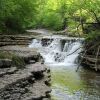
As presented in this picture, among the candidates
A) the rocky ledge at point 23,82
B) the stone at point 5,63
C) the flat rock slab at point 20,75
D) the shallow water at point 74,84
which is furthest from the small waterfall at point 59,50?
the stone at point 5,63

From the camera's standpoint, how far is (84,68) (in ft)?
79.4

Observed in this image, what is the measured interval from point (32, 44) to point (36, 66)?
14.7 metres

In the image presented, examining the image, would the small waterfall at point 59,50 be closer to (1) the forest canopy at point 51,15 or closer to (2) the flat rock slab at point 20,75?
(1) the forest canopy at point 51,15

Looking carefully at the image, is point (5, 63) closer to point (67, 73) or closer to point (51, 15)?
point (67, 73)

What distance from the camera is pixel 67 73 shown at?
21.6m

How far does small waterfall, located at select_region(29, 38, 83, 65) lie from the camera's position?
27375 mm

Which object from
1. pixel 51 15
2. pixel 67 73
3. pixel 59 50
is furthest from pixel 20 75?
pixel 51 15

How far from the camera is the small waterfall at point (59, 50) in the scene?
89.8ft

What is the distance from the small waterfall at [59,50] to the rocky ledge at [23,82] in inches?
357

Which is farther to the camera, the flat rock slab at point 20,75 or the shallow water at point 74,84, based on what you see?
the shallow water at point 74,84

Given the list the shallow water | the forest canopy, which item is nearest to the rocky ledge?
the shallow water

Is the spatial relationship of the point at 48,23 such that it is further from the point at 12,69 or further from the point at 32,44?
the point at 12,69

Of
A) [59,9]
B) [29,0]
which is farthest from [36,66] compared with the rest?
[59,9]

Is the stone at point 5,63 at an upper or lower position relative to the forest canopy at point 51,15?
lower
